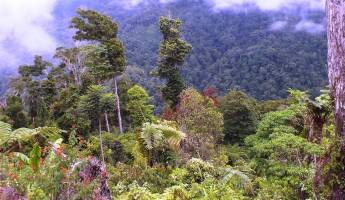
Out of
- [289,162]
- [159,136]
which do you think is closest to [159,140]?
[159,136]

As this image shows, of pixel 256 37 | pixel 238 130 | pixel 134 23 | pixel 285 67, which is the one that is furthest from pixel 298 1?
pixel 238 130

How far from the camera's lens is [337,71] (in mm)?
3064

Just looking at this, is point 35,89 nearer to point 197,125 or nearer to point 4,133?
point 197,125

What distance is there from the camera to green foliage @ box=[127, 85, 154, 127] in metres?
23.0

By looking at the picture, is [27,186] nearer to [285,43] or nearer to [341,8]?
[341,8]

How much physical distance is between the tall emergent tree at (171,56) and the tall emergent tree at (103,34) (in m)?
2.41

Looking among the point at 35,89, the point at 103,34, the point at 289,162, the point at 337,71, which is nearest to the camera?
the point at 337,71

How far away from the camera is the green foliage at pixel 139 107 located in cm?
2300

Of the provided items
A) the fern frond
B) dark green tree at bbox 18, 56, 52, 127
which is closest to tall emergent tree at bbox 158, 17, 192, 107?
dark green tree at bbox 18, 56, 52, 127

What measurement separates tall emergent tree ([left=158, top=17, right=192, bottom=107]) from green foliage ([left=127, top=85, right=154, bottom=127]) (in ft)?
3.78

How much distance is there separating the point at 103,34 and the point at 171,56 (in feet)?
11.9

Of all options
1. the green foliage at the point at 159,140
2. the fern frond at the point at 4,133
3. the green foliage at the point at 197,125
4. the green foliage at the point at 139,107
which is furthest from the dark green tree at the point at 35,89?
the fern frond at the point at 4,133

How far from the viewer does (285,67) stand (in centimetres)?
8400

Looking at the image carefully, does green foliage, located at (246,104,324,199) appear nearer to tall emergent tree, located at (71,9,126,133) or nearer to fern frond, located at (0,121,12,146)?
fern frond, located at (0,121,12,146)
